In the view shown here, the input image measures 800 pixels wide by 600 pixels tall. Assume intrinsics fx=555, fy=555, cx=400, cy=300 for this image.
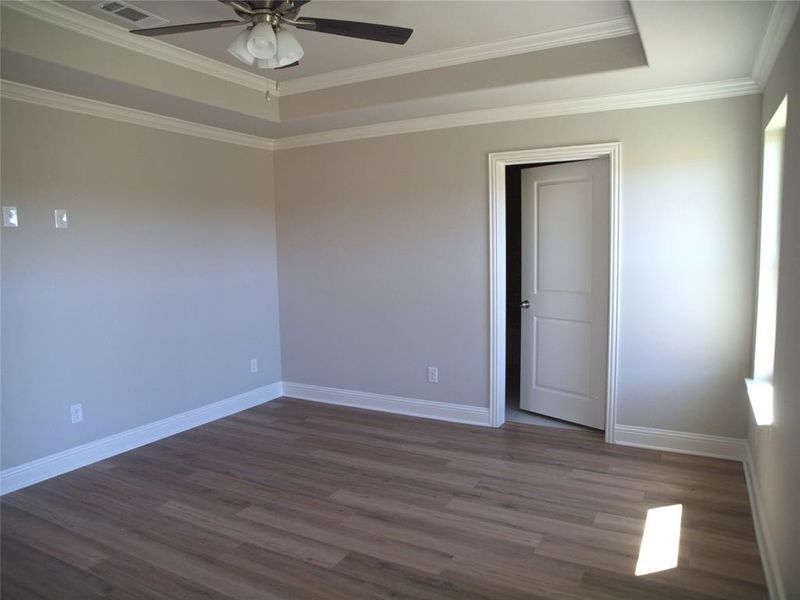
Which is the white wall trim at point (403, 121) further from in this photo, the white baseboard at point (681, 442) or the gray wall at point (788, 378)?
the white baseboard at point (681, 442)

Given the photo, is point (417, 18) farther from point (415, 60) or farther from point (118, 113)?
point (118, 113)

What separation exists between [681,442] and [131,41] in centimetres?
422

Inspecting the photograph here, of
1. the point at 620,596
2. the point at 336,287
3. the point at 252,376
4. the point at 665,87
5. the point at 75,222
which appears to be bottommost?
the point at 620,596

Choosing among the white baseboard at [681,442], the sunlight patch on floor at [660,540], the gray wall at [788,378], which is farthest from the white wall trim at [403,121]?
the sunlight patch on floor at [660,540]

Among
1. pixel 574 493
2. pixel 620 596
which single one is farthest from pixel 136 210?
pixel 620 596

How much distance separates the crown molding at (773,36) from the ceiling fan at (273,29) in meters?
1.45

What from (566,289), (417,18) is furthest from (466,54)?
(566,289)

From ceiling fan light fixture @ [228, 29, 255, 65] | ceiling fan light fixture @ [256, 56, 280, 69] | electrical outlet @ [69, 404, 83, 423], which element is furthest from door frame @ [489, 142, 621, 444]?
electrical outlet @ [69, 404, 83, 423]

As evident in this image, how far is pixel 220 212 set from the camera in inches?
181

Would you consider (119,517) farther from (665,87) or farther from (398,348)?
(665,87)

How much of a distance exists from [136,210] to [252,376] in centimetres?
177

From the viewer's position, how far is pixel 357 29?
2.31m

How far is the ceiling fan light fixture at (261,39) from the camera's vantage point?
223cm

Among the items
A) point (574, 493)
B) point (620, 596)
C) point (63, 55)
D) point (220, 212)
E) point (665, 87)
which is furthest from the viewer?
point (220, 212)
